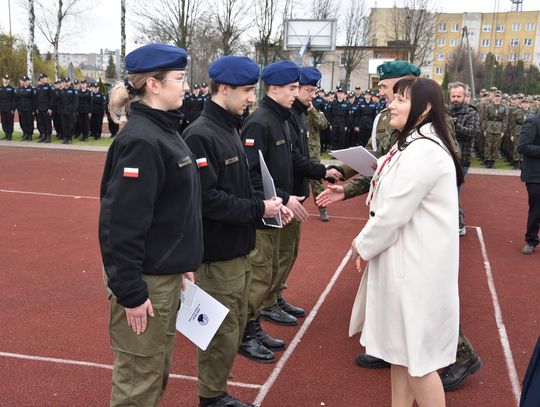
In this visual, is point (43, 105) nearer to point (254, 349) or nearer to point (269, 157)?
point (269, 157)

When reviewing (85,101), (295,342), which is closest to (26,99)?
(85,101)

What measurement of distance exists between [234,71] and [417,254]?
147 cm

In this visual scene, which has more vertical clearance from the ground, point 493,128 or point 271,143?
point 271,143

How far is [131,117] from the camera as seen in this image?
247 centimetres

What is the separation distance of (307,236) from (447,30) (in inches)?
3208

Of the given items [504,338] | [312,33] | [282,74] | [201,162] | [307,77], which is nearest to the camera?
[201,162]

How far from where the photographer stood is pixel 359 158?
13.1 ft

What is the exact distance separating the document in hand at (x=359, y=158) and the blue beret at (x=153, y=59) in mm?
1734

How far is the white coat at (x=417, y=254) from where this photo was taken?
2621 millimetres

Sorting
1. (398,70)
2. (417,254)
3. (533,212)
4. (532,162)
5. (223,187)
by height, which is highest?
(398,70)

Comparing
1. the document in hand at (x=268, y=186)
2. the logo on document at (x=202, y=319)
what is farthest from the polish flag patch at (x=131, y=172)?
the document in hand at (x=268, y=186)

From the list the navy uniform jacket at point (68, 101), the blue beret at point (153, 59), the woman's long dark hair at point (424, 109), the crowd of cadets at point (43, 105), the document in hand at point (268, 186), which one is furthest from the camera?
the crowd of cadets at point (43, 105)

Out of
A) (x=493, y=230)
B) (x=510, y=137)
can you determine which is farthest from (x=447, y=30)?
(x=493, y=230)

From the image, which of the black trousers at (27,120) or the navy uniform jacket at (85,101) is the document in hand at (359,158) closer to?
the navy uniform jacket at (85,101)
